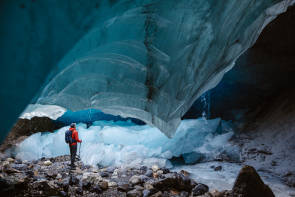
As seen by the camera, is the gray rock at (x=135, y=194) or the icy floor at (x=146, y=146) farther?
the icy floor at (x=146, y=146)

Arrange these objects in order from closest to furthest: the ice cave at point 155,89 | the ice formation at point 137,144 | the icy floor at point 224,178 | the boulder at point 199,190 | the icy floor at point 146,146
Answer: the ice cave at point 155,89, the boulder at point 199,190, the icy floor at point 224,178, the icy floor at point 146,146, the ice formation at point 137,144

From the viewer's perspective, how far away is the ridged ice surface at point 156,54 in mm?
2188

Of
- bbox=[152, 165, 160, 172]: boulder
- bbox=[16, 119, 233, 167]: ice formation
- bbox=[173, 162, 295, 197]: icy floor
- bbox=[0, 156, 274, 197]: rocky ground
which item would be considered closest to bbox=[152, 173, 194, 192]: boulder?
bbox=[0, 156, 274, 197]: rocky ground

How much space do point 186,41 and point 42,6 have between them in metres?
1.70

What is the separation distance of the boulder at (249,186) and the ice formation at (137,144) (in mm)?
2426

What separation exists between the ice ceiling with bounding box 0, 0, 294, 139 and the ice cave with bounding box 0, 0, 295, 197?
0.05 feet

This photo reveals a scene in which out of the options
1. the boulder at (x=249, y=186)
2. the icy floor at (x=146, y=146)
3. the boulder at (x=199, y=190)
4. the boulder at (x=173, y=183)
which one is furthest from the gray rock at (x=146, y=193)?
the icy floor at (x=146, y=146)

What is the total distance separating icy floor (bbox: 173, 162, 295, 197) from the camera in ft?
9.57

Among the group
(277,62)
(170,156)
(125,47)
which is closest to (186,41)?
(125,47)

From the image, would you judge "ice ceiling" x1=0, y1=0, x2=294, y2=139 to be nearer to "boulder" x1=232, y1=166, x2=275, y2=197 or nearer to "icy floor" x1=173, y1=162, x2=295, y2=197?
"boulder" x1=232, y1=166, x2=275, y2=197

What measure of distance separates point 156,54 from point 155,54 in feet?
0.04

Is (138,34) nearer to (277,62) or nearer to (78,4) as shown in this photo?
(78,4)

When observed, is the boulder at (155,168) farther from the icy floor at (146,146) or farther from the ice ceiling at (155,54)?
the ice ceiling at (155,54)

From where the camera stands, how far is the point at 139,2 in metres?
2.10
